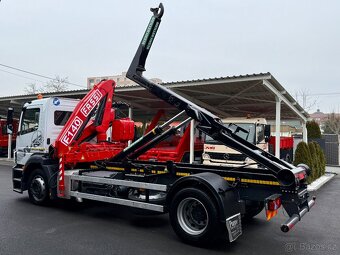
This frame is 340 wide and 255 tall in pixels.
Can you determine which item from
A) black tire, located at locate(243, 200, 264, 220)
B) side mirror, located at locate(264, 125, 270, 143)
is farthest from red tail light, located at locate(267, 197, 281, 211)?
side mirror, located at locate(264, 125, 270, 143)

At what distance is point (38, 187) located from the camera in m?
7.71

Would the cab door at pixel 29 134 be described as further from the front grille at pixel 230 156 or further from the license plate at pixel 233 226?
the front grille at pixel 230 156

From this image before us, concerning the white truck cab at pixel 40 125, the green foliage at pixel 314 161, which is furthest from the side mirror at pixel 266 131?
the white truck cab at pixel 40 125

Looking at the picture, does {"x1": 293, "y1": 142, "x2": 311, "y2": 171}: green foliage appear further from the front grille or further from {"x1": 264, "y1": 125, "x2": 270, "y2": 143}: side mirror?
the front grille

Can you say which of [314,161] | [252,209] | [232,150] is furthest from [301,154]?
[252,209]

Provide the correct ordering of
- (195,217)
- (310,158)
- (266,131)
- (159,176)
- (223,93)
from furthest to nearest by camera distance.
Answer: (223,93) → (310,158) → (266,131) → (159,176) → (195,217)

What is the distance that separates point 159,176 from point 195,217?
50.6 inches

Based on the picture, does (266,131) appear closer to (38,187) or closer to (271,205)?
(271,205)

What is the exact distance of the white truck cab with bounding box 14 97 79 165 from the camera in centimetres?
845

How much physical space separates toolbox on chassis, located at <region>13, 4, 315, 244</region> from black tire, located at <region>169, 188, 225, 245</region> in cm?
1

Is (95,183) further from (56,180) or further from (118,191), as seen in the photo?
(56,180)

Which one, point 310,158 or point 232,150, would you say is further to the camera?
point 310,158

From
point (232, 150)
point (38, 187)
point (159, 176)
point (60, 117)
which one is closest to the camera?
point (159, 176)

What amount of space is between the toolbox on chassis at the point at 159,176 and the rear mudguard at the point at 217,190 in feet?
0.05
